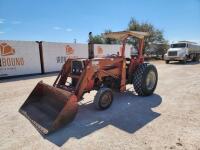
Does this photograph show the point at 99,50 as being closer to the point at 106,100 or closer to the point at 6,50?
the point at 6,50

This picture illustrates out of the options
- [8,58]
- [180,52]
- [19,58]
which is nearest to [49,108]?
[8,58]

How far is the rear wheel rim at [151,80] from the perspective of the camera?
6.00m

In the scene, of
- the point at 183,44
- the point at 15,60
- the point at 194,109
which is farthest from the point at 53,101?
the point at 183,44

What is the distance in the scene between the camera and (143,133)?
11.3 feet

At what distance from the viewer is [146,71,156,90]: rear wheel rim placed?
6000 millimetres

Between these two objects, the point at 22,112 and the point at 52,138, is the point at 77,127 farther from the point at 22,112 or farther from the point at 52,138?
the point at 22,112

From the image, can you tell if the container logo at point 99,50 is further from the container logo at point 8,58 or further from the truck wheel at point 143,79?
the truck wheel at point 143,79

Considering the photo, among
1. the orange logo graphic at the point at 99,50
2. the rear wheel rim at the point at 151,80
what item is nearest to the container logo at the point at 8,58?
the orange logo graphic at the point at 99,50

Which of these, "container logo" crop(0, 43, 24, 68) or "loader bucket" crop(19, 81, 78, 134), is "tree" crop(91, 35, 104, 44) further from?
"loader bucket" crop(19, 81, 78, 134)

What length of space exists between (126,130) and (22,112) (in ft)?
8.33

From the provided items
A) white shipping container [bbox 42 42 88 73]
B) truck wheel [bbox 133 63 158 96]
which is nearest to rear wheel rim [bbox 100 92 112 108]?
truck wheel [bbox 133 63 158 96]

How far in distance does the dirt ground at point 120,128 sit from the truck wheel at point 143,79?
370 millimetres

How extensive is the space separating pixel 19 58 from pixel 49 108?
7.85 meters

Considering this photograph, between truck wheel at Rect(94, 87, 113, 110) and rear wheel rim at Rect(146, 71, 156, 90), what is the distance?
6.02 ft
